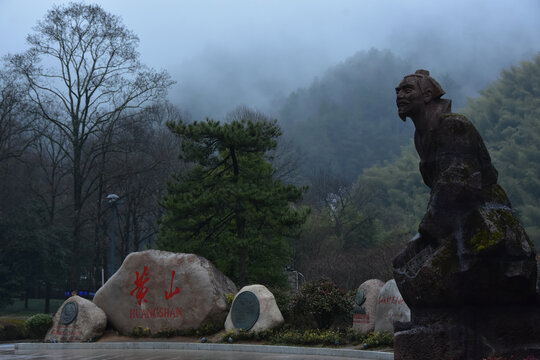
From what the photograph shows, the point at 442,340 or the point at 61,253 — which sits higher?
the point at 61,253

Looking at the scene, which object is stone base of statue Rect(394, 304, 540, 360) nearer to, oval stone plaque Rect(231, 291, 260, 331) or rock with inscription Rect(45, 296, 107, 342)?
oval stone plaque Rect(231, 291, 260, 331)

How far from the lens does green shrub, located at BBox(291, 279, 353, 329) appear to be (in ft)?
57.9

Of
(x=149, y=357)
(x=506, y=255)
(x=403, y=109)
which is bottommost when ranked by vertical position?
(x=149, y=357)

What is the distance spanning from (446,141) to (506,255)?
137 cm

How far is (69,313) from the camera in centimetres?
2014

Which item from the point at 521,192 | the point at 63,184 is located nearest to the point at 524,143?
the point at 521,192

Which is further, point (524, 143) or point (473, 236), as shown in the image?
point (524, 143)

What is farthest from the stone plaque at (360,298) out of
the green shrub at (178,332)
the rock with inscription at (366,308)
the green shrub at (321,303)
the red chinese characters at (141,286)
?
the red chinese characters at (141,286)

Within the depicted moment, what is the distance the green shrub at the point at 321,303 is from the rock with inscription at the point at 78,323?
6106mm

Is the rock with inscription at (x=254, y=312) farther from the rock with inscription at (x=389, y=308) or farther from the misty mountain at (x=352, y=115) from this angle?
the misty mountain at (x=352, y=115)

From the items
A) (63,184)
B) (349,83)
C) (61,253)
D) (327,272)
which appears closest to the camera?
(327,272)

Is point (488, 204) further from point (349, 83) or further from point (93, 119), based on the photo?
point (349, 83)

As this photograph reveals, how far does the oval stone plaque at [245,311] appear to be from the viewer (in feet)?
58.6

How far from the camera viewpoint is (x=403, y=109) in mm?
7711
